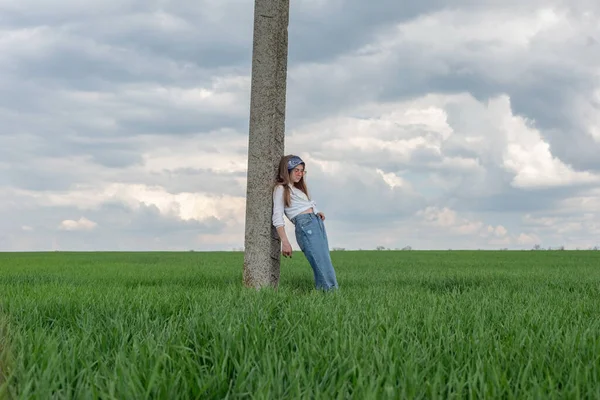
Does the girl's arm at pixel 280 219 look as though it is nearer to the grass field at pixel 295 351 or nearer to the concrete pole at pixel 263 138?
the concrete pole at pixel 263 138

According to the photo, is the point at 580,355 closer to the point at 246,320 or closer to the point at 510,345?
the point at 510,345

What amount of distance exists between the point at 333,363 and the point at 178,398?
0.76 m

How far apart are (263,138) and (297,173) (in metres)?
0.58

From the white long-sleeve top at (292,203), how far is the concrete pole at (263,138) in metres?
0.06

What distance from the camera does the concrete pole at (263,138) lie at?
20.3ft

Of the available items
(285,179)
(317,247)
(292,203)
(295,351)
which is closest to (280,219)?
(292,203)

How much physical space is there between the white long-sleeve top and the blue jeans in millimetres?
75

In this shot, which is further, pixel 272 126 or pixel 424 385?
pixel 272 126

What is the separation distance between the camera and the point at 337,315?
3875 mm

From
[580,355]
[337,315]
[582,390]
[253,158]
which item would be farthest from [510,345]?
[253,158]

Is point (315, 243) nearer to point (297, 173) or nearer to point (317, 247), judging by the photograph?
point (317, 247)

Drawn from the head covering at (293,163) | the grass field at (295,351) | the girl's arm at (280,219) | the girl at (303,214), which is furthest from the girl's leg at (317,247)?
the grass field at (295,351)

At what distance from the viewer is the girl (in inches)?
249

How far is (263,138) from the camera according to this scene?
6.19 meters
